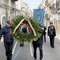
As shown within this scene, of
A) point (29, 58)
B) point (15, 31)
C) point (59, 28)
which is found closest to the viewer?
point (15, 31)

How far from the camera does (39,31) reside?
1266 cm

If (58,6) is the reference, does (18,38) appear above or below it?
below

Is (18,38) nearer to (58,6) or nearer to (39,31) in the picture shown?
(39,31)

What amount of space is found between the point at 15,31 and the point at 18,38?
33 centimetres

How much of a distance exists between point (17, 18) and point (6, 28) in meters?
0.67

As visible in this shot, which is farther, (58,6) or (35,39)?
(58,6)

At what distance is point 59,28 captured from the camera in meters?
60.8

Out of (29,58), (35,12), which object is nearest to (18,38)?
(29,58)

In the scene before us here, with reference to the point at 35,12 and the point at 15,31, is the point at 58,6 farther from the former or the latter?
the point at 15,31

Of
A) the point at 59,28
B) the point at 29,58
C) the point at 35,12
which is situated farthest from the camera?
the point at 59,28

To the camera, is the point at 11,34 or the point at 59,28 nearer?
the point at 11,34

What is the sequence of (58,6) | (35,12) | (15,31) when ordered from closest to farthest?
(15,31) < (35,12) < (58,6)

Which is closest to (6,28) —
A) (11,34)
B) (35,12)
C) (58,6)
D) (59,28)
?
(11,34)

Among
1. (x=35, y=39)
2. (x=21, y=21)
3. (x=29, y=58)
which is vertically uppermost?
(x=21, y=21)
